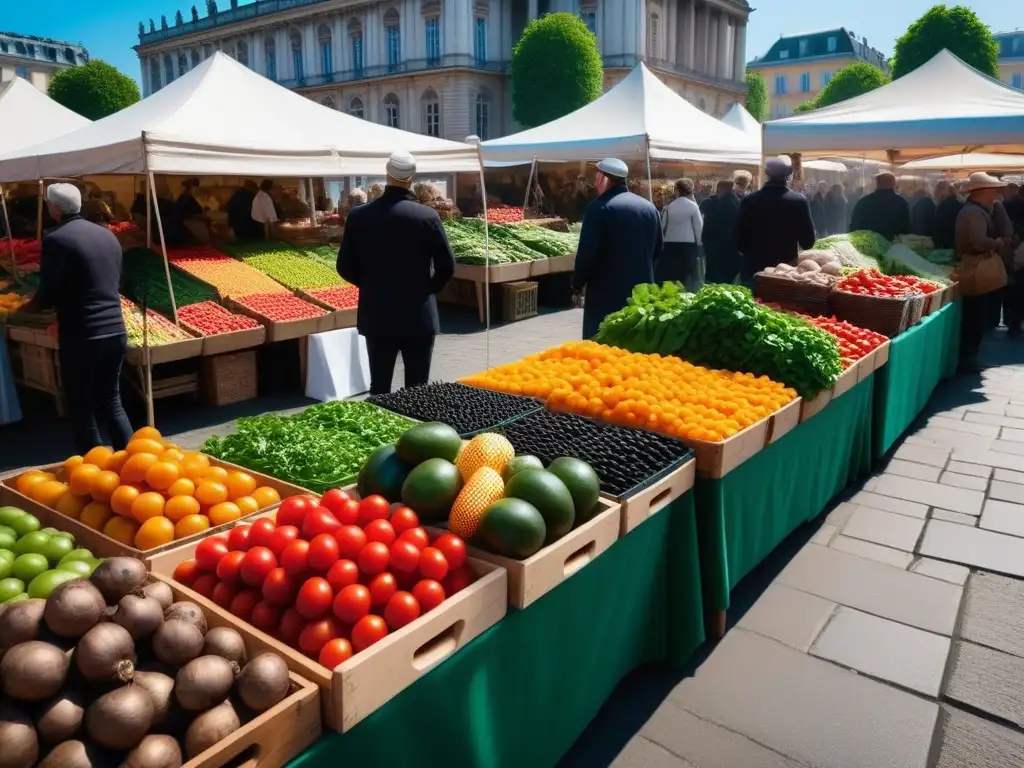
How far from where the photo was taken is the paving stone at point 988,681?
287 cm

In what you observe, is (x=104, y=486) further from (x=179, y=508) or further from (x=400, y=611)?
(x=400, y=611)

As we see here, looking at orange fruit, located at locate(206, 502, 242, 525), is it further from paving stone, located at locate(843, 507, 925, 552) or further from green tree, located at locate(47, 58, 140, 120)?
green tree, located at locate(47, 58, 140, 120)

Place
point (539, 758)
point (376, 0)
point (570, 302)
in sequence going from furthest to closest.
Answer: point (376, 0) → point (570, 302) → point (539, 758)

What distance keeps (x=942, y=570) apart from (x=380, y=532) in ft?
10.4

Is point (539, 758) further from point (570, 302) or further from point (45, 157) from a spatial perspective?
point (570, 302)

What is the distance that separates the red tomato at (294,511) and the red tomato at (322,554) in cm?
22

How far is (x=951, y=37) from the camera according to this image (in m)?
30.8

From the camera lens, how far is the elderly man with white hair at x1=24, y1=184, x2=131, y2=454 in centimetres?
455

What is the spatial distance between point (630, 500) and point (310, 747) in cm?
127

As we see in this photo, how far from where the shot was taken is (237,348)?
269 inches

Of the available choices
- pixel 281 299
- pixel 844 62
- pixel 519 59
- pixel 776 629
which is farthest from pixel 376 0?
pixel 776 629

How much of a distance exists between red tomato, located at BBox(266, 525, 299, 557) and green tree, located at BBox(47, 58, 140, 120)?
37.3 metres

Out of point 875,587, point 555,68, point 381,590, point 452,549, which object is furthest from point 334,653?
point 555,68

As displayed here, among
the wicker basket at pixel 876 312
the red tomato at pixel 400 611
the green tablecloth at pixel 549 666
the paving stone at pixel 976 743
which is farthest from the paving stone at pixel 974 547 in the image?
the red tomato at pixel 400 611
